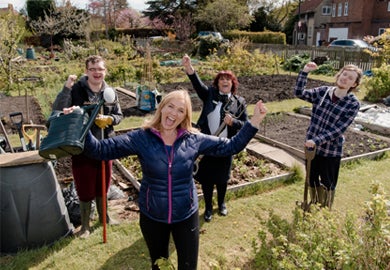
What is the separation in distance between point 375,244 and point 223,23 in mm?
36226

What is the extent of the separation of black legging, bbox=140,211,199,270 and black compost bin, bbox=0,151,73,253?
4.32 ft

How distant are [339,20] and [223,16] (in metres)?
13.1

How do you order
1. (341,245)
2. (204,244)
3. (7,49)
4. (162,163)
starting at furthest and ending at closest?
(7,49), (204,244), (162,163), (341,245)

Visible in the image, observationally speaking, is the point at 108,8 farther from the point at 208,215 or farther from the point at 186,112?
the point at 186,112

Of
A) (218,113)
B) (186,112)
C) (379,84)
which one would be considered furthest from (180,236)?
(379,84)

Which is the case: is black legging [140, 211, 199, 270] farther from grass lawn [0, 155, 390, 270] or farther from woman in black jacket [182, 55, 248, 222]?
woman in black jacket [182, 55, 248, 222]

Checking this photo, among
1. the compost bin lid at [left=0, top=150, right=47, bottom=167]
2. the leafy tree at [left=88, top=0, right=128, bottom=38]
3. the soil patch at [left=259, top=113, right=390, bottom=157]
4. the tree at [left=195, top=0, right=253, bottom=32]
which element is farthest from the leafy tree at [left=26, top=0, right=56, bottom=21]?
the compost bin lid at [left=0, top=150, right=47, bottom=167]

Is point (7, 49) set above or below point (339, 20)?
below

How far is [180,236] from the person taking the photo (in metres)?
2.55

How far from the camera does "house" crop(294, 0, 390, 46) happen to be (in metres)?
34.0

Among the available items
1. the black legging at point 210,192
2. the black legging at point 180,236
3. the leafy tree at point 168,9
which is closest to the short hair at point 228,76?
the black legging at point 210,192

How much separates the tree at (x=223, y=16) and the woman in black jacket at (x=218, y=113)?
110ft

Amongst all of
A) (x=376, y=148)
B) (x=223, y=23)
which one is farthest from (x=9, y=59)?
(x=223, y=23)

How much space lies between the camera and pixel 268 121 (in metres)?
8.43
